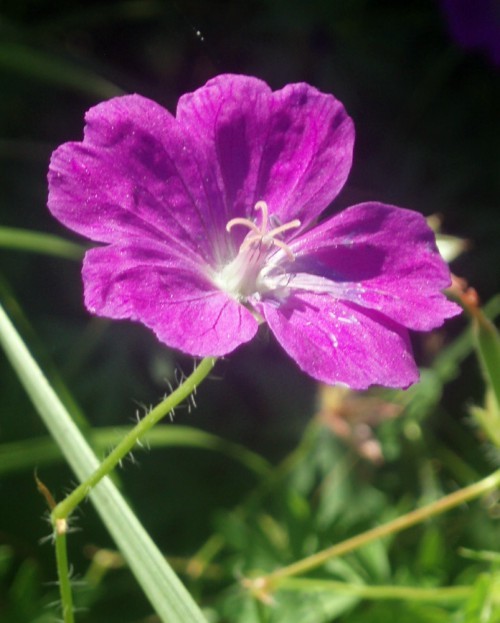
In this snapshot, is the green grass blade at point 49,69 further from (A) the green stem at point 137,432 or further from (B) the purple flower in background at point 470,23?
(A) the green stem at point 137,432

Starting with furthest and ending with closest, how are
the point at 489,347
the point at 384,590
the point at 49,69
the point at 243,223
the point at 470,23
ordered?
1. the point at 470,23
2. the point at 49,69
3. the point at 384,590
4. the point at 489,347
5. the point at 243,223

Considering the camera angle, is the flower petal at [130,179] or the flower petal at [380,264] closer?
the flower petal at [130,179]

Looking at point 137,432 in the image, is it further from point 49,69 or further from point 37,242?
point 49,69

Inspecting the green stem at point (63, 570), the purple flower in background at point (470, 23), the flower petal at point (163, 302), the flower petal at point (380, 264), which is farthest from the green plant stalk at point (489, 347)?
the purple flower in background at point (470, 23)

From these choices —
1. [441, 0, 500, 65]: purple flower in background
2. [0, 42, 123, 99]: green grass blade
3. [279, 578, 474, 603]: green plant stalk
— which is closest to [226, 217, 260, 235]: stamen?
[279, 578, 474, 603]: green plant stalk

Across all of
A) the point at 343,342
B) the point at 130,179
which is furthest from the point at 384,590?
the point at 130,179

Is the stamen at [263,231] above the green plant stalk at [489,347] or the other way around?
above
